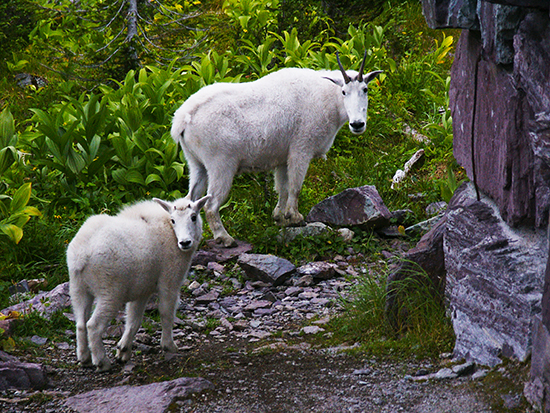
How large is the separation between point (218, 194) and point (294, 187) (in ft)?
3.46

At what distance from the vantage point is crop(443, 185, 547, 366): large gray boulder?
153 inches

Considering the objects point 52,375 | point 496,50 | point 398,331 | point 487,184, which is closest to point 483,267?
point 487,184

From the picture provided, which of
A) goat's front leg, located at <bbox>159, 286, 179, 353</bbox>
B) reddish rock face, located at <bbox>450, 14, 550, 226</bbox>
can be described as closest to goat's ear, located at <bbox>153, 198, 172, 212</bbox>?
goat's front leg, located at <bbox>159, 286, 179, 353</bbox>

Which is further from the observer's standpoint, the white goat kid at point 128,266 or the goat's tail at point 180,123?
the goat's tail at point 180,123

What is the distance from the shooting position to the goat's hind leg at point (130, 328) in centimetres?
525

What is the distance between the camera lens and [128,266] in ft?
16.7

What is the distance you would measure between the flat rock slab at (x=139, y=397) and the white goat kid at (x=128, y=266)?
640 millimetres

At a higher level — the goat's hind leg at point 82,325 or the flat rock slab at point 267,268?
the goat's hind leg at point 82,325

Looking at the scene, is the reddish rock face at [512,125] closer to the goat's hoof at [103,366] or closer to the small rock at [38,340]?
the goat's hoof at [103,366]

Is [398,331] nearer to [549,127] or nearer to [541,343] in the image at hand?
[541,343]

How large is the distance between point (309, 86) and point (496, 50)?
4256mm

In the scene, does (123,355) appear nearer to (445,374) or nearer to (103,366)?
(103,366)

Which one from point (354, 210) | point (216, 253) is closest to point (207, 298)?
point (216, 253)

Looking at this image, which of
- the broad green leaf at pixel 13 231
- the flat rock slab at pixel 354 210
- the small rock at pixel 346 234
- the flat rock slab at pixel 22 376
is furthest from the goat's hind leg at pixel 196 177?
the flat rock slab at pixel 22 376
